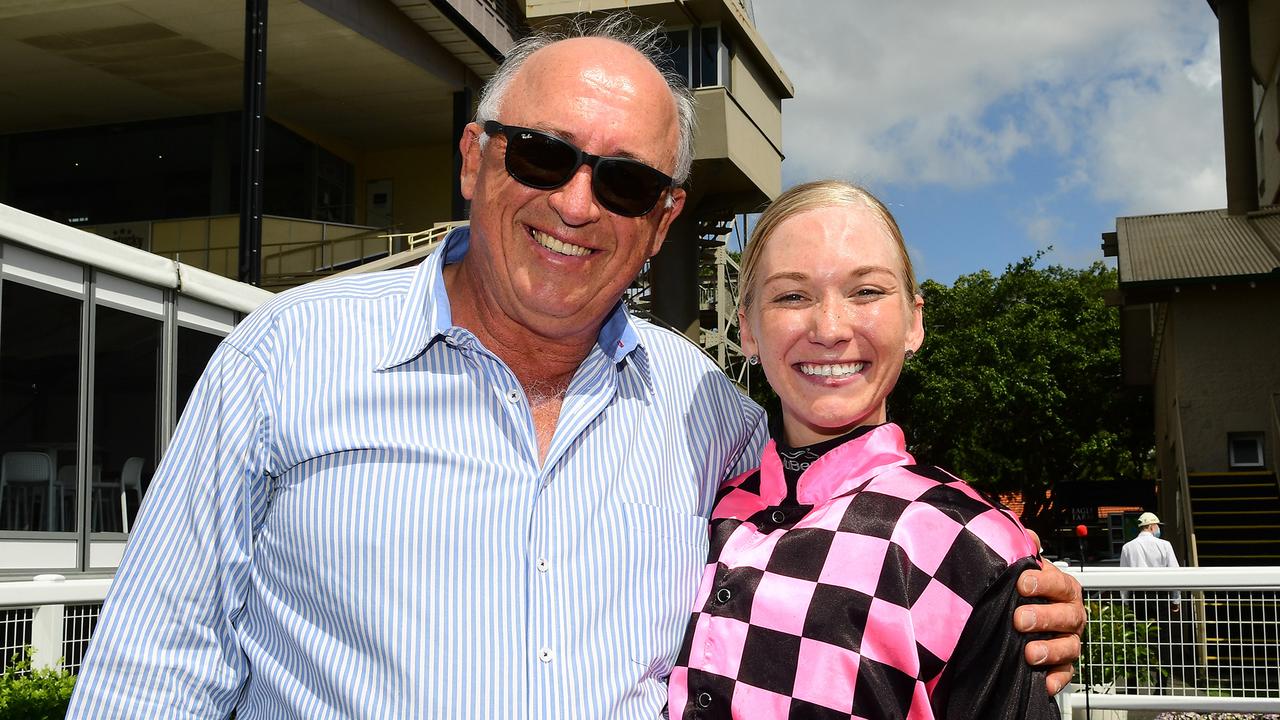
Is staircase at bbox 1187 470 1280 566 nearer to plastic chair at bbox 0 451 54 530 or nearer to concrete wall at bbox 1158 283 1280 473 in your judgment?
concrete wall at bbox 1158 283 1280 473

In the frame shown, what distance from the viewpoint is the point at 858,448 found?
2.35 meters

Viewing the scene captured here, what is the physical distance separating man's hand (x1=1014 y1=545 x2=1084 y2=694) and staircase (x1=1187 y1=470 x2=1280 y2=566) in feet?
64.1

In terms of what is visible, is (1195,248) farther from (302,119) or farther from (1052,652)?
(1052,652)

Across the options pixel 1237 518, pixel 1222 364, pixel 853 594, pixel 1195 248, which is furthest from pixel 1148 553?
pixel 853 594

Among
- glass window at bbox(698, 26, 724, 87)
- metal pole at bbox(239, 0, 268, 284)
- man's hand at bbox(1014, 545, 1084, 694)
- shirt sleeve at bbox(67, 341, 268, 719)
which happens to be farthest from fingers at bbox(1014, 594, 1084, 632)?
glass window at bbox(698, 26, 724, 87)

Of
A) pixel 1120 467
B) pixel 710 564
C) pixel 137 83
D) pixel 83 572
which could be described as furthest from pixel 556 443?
pixel 1120 467

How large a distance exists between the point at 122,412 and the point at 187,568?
10725 mm

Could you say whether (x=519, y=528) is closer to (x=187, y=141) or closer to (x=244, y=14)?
(x=244, y=14)

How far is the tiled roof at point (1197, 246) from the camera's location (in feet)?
73.9

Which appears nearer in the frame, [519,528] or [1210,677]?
[519,528]

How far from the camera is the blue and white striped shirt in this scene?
2.20m

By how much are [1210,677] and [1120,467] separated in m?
41.6

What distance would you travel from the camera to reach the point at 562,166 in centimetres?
261

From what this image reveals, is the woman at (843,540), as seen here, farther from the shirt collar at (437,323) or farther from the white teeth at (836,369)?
the shirt collar at (437,323)
